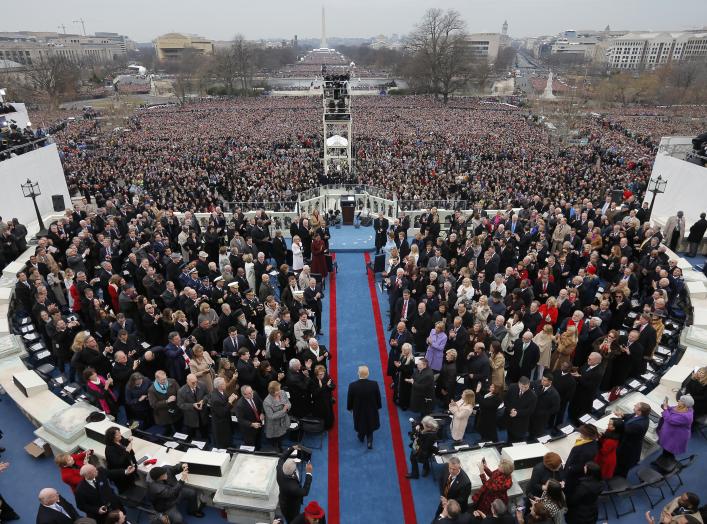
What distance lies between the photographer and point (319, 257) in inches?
448

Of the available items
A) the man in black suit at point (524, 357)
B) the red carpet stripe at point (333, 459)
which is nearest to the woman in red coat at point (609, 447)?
the man in black suit at point (524, 357)

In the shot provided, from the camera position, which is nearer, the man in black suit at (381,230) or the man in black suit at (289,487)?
the man in black suit at (289,487)

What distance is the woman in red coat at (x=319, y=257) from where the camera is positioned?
1105 cm

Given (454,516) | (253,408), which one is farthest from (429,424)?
(253,408)

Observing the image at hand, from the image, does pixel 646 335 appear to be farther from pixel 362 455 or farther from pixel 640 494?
pixel 362 455

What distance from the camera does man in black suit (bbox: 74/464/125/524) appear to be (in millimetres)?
4414

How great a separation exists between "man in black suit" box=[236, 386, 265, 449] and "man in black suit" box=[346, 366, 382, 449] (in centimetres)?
127

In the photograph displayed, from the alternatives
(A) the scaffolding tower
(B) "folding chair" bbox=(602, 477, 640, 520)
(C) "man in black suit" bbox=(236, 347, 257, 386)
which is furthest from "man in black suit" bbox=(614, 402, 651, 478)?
(A) the scaffolding tower

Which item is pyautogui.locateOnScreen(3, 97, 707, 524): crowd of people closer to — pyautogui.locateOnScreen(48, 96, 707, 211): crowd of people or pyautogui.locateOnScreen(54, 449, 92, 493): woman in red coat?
pyautogui.locateOnScreen(54, 449, 92, 493): woman in red coat

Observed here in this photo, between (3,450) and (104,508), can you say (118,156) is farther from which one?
(104,508)

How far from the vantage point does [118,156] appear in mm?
28406

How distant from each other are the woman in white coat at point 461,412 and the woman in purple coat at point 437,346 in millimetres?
1021

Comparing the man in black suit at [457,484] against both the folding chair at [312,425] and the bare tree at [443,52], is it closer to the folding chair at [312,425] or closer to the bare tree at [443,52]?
the folding chair at [312,425]

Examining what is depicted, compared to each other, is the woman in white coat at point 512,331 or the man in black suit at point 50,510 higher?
the man in black suit at point 50,510
